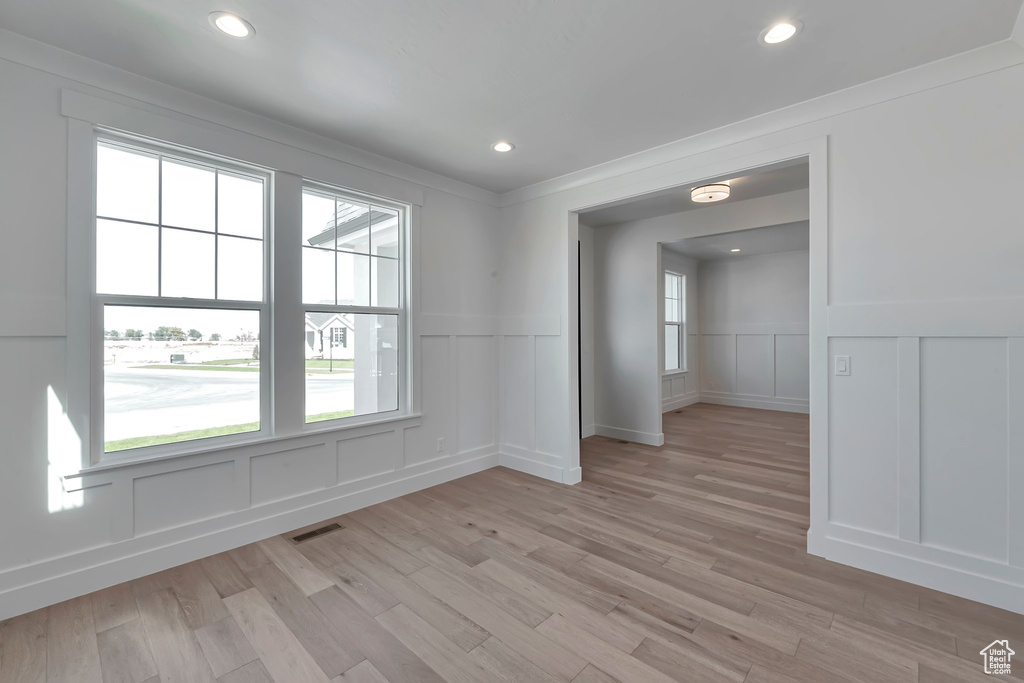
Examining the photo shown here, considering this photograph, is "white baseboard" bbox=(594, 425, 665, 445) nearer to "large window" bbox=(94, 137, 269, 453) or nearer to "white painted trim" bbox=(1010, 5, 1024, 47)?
"large window" bbox=(94, 137, 269, 453)

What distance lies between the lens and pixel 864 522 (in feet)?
8.39

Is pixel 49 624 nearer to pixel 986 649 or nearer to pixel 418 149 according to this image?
pixel 418 149

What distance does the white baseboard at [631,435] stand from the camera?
5395mm

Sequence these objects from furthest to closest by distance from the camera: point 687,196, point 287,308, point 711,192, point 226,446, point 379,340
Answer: point 687,196 < point 711,192 < point 379,340 < point 287,308 < point 226,446

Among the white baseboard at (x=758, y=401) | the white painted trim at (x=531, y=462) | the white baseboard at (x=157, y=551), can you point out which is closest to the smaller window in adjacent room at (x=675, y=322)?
the white baseboard at (x=758, y=401)

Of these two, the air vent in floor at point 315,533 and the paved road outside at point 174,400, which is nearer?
the paved road outside at point 174,400

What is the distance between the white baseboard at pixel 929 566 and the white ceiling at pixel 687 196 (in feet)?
7.78

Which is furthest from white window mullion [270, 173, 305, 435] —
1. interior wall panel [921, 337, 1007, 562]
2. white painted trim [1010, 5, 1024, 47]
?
white painted trim [1010, 5, 1024, 47]

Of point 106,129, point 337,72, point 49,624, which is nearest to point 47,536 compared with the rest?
point 49,624

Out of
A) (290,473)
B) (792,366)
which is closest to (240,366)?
(290,473)

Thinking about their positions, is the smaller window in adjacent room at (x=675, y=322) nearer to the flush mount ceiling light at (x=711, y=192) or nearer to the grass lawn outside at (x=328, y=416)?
the flush mount ceiling light at (x=711, y=192)

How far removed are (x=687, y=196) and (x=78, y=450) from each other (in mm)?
→ 5067

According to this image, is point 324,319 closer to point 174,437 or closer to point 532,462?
point 174,437

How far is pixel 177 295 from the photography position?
8.86ft
